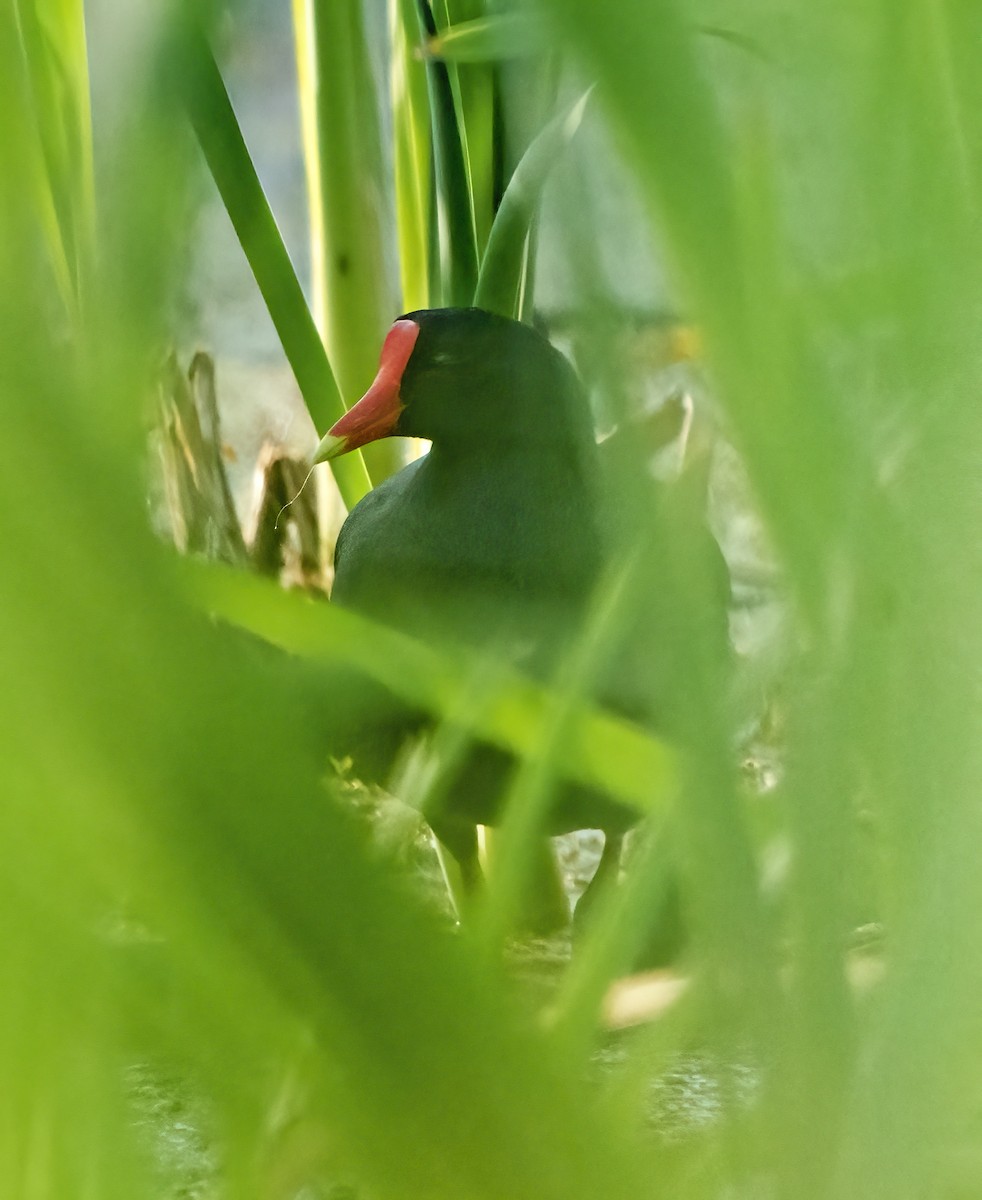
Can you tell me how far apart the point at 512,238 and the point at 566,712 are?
279 millimetres

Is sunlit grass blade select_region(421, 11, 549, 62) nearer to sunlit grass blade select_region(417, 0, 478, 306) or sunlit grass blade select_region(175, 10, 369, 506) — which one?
sunlit grass blade select_region(175, 10, 369, 506)

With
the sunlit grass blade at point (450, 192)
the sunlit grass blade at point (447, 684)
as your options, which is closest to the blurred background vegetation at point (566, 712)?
the sunlit grass blade at point (447, 684)

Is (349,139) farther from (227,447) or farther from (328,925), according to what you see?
(328,925)

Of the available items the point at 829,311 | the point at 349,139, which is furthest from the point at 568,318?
the point at 349,139

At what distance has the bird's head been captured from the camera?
41 cm

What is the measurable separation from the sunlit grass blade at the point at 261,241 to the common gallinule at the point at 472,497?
2 cm

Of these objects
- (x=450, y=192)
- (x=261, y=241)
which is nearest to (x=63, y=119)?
(x=261, y=241)

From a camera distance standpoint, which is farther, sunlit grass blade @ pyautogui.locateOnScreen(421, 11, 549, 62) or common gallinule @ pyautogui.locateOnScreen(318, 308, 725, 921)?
common gallinule @ pyautogui.locateOnScreen(318, 308, 725, 921)

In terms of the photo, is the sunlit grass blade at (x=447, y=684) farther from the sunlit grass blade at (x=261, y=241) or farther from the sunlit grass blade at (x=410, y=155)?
the sunlit grass blade at (x=410, y=155)

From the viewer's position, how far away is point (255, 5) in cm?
12

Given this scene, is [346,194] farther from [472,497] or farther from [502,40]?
[502,40]

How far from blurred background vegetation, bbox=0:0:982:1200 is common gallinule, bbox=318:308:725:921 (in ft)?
0.64

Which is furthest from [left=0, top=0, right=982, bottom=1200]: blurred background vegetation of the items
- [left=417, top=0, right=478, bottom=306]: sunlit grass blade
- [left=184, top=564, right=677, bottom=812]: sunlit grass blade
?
[left=417, top=0, right=478, bottom=306]: sunlit grass blade

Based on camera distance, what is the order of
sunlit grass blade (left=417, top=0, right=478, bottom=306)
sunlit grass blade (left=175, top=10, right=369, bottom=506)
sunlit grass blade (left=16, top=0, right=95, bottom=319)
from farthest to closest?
sunlit grass blade (left=417, top=0, right=478, bottom=306) < sunlit grass blade (left=175, top=10, right=369, bottom=506) < sunlit grass blade (left=16, top=0, right=95, bottom=319)
